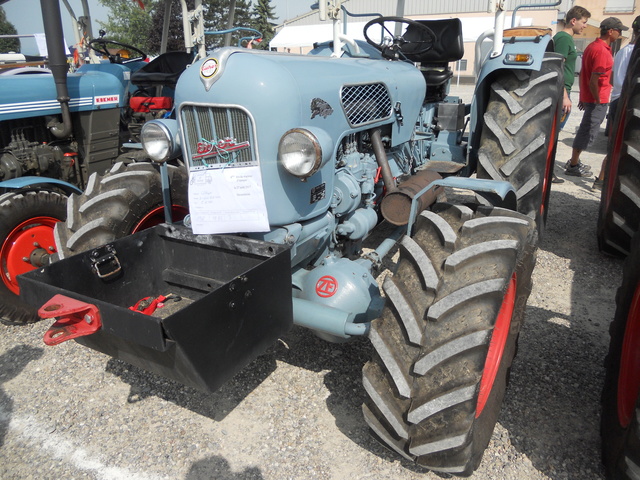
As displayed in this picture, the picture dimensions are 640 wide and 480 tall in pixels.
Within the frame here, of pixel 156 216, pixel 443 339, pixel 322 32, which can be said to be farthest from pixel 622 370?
pixel 322 32

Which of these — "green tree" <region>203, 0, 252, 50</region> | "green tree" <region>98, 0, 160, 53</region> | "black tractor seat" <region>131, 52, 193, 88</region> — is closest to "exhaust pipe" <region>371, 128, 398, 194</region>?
"black tractor seat" <region>131, 52, 193, 88</region>

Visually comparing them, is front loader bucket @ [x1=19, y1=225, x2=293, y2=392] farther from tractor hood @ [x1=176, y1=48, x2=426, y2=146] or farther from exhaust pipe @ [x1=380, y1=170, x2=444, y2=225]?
exhaust pipe @ [x1=380, y1=170, x2=444, y2=225]

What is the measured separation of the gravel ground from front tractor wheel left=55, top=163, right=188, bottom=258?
0.78 m

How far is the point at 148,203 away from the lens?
2826 millimetres

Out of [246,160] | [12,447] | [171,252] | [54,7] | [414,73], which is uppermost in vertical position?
[54,7]

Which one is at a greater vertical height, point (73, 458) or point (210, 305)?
point (210, 305)

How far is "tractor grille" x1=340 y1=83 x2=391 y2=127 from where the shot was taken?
267 cm

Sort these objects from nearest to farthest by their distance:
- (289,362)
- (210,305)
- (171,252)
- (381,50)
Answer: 1. (210,305)
2. (171,252)
3. (289,362)
4. (381,50)

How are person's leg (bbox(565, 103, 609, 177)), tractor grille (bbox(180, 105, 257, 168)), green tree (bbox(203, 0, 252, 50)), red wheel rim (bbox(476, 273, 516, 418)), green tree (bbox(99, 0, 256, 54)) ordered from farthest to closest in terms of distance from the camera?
green tree (bbox(99, 0, 256, 54)) < green tree (bbox(203, 0, 252, 50)) < person's leg (bbox(565, 103, 609, 177)) < tractor grille (bbox(180, 105, 257, 168)) < red wheel rim (bbox(476, 273, 516, 418))

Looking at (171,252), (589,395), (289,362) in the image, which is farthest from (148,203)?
(589,395)

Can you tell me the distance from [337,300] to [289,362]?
70cm

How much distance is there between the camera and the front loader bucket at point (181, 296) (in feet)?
5.62

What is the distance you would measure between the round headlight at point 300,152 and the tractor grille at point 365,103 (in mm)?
616

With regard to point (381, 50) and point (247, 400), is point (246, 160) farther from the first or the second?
point (381, 50)
